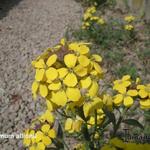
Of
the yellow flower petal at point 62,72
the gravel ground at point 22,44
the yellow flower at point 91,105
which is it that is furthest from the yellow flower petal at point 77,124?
the gravel ground at point 22,44

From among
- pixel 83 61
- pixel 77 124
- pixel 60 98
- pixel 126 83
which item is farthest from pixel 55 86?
pixel 126 83

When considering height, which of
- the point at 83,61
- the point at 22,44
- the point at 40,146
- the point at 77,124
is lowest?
the point at 40,146

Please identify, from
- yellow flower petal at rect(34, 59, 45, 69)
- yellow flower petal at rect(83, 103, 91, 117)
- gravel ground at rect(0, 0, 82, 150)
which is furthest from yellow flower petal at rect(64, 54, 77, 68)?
gravel ground at rect(0, 0, 82, 150)

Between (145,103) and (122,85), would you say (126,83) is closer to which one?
(122,85)

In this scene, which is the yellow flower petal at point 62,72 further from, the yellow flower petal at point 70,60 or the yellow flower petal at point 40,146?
the yellow flower petal at point 40,146

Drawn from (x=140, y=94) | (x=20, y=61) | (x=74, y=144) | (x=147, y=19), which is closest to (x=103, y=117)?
(x=140, y=94)

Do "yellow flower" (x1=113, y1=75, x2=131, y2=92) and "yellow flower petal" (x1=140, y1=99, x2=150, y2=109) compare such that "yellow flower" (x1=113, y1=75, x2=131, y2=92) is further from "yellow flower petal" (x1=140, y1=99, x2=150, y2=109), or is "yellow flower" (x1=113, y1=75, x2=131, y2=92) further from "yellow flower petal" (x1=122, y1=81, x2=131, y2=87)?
"yellow flower petal" (x1=140, y1=99, x2=150, y2=109)
